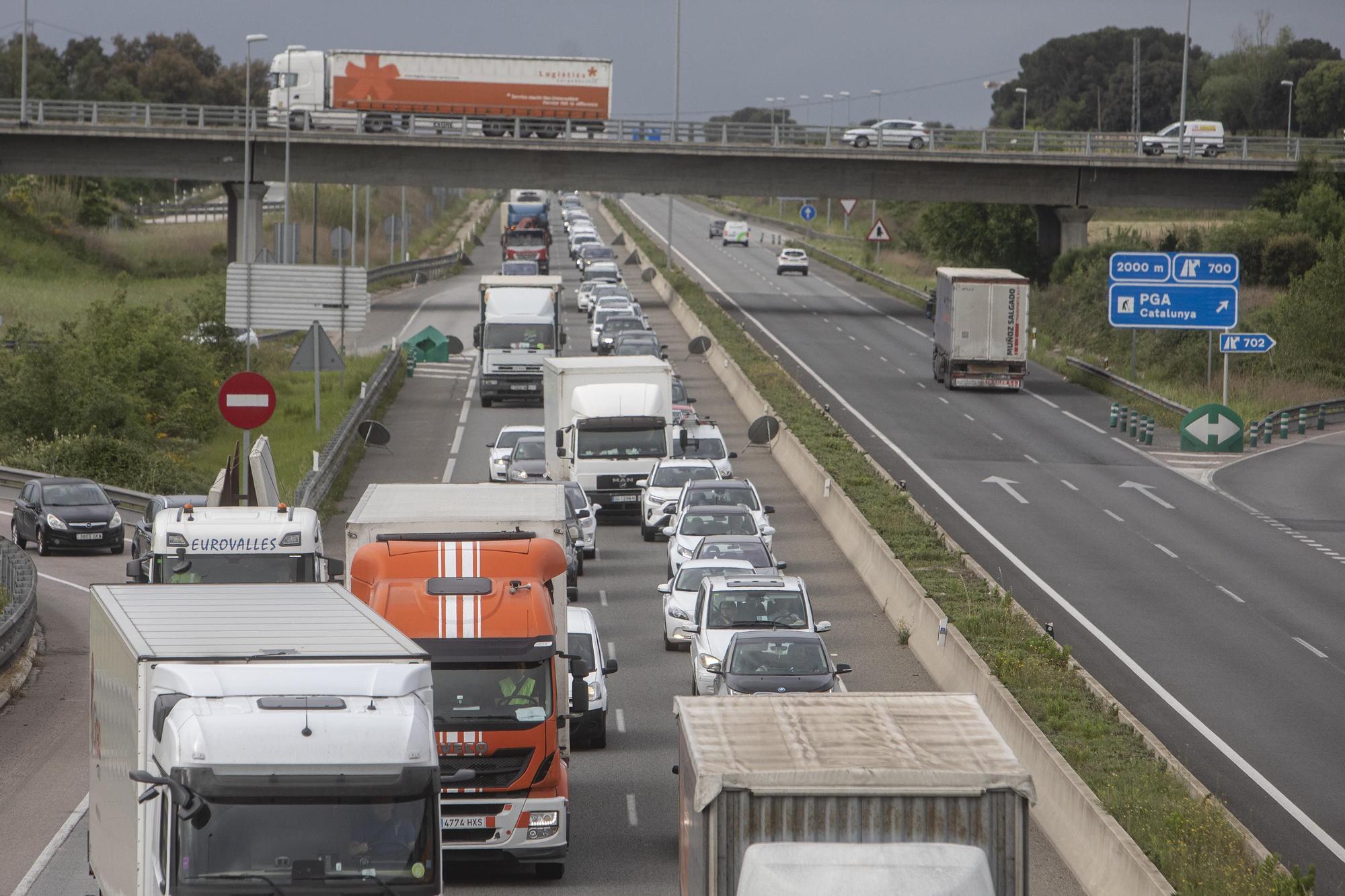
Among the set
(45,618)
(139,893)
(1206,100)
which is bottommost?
(45,618)

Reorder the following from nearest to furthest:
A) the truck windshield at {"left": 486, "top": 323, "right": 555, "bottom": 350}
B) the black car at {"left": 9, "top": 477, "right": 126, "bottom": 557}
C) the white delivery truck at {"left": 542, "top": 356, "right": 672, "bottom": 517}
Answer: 1. the black car at {"left": 9, "top": 477, "right": 126, "bottom": 557}
2. the white delivery truck at {"left": 542, "top": 356, "right": 672, "bottom": 517}
3. the truck windshield at {"left": 486, "top": 323, "right": 555, "bottom": 350}

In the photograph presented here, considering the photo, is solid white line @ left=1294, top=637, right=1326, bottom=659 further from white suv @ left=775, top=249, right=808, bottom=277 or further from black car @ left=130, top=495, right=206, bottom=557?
white suv @ left=775, top=249, right=808, bottom=277

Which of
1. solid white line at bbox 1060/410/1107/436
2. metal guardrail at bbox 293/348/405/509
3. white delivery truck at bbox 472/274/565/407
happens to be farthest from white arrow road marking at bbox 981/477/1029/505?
white delivery truck at bbox 472/274/565/407

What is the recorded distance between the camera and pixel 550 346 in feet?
170

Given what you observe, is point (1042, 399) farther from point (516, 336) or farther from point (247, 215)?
point (247, 215)

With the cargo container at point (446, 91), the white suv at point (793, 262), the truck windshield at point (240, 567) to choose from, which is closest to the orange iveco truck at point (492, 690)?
the truck windshield at point (240, 567)

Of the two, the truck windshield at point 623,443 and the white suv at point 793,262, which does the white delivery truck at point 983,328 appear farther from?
the white suv at point 793,262

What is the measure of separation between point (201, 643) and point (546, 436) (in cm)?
2572

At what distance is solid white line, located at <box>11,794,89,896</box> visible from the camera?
49.5ft

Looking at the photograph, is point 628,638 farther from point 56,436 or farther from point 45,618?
point 56,436

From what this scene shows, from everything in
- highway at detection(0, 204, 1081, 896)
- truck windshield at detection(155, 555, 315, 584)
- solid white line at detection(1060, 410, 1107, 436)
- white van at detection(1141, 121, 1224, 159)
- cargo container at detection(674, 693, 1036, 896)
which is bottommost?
highway at detection(0, 204, 1081, 896)

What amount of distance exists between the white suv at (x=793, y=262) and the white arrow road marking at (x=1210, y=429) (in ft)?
170

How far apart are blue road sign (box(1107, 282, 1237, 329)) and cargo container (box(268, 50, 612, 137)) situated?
2965cm

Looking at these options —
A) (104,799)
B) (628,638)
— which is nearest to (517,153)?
(628,638)
